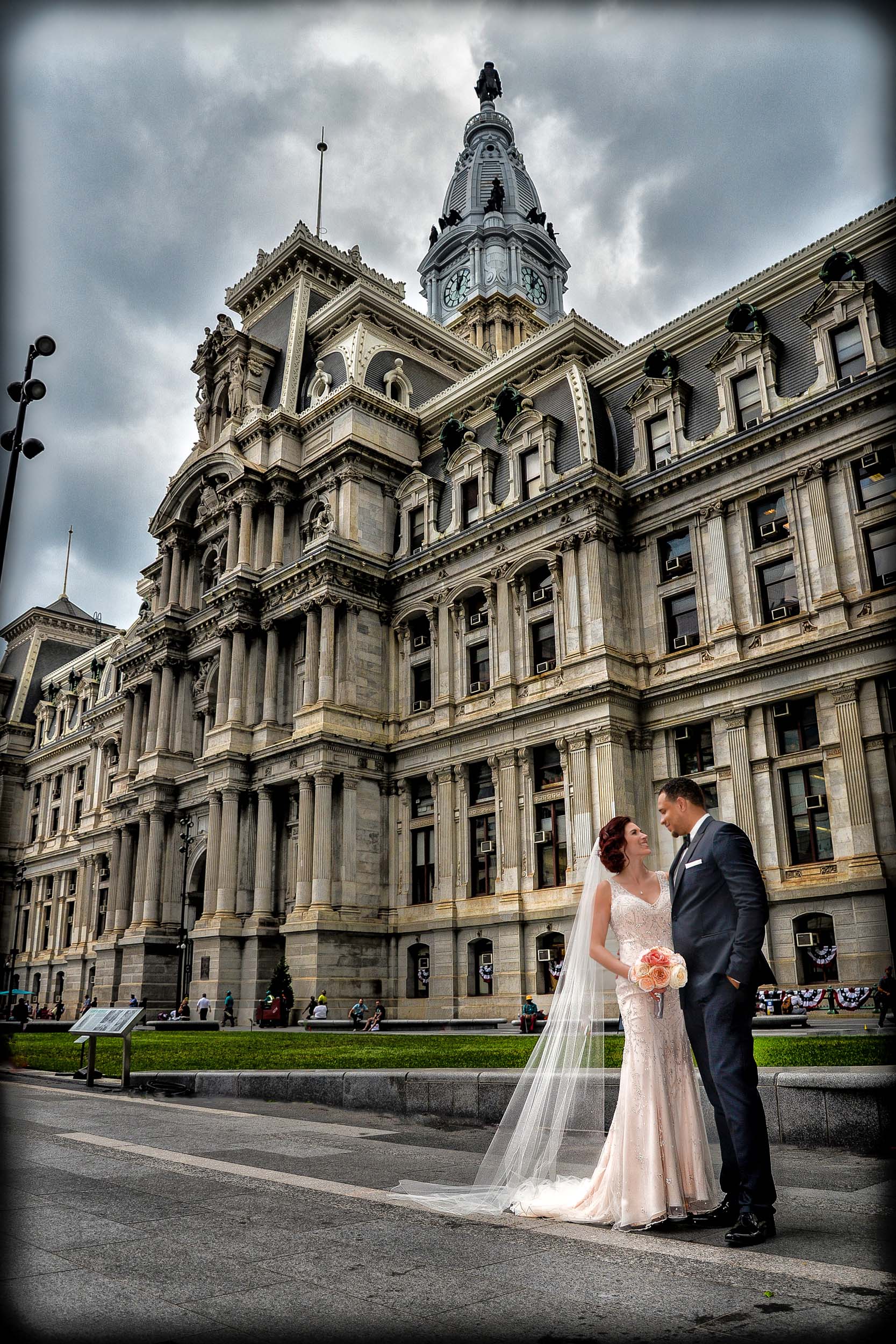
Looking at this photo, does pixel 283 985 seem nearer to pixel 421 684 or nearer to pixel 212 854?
pixel 212 854

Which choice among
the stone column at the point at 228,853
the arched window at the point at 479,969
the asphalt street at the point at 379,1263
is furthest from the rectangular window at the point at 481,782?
the asphalt street at the point at 379,1263

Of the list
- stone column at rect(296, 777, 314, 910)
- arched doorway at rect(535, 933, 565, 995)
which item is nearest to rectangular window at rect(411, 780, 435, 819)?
stone column at rect(296, 777, 314, 910)

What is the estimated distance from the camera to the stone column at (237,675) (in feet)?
147

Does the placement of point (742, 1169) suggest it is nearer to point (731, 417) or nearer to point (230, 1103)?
point (230, 1103)

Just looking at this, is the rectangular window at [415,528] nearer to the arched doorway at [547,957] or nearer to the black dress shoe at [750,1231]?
the arched doorway at [547,957]

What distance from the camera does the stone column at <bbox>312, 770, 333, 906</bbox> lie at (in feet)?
127

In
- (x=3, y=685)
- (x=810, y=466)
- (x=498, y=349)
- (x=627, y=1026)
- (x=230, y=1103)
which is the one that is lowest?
(x=230, y=1103)

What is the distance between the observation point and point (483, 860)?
3825 cm

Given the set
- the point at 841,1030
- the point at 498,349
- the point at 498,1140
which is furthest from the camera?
the point at 498,349

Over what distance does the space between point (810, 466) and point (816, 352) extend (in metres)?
3.90

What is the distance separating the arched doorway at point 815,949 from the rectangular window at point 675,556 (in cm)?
1246

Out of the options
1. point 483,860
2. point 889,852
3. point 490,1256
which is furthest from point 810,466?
point 490,1256

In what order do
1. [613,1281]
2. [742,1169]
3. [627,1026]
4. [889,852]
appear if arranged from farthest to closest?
[889,852]
[627,1026]
[742,1169]
[613,1281]

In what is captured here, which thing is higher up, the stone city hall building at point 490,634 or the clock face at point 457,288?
the clock face at point 457,288
